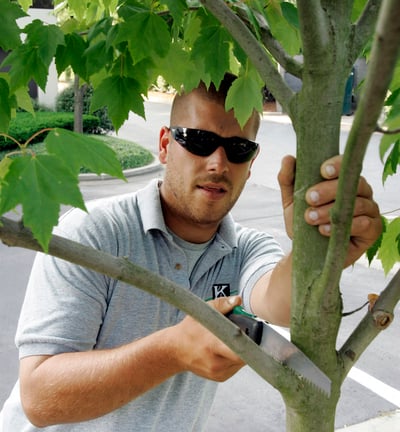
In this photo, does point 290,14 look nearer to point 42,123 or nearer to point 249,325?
point 249,325

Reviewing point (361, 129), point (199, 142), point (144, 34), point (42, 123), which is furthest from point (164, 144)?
point (42, 123)

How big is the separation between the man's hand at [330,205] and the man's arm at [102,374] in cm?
29

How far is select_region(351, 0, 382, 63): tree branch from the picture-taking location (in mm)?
1224

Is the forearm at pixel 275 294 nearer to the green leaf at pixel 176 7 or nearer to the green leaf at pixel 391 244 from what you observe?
the green leaf at pixel 391 244

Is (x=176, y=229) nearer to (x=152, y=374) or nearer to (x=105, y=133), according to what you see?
(x=152, y=374)

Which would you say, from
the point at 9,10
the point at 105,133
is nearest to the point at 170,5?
the point at 9,10

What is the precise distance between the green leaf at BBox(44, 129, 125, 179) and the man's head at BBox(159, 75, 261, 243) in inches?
37.4

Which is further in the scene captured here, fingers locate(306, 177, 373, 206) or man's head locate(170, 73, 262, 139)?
man's head locate(170, 73, 262, 139)

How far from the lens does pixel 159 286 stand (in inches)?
41.2

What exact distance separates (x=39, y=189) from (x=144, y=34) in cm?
65

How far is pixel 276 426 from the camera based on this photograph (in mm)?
4367

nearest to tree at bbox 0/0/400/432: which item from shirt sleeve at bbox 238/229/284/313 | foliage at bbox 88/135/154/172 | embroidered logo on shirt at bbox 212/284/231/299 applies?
shirt sleeve at bbox 238/229/284/313

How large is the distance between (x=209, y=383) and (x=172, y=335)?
73 cm

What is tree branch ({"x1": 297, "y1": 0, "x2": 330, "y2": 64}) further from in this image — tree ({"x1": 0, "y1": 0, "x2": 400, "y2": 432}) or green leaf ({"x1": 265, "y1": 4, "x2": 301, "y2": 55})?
green leaf ({"x1": 265, "y1": 4, "x2": 301, "y2": 55})
